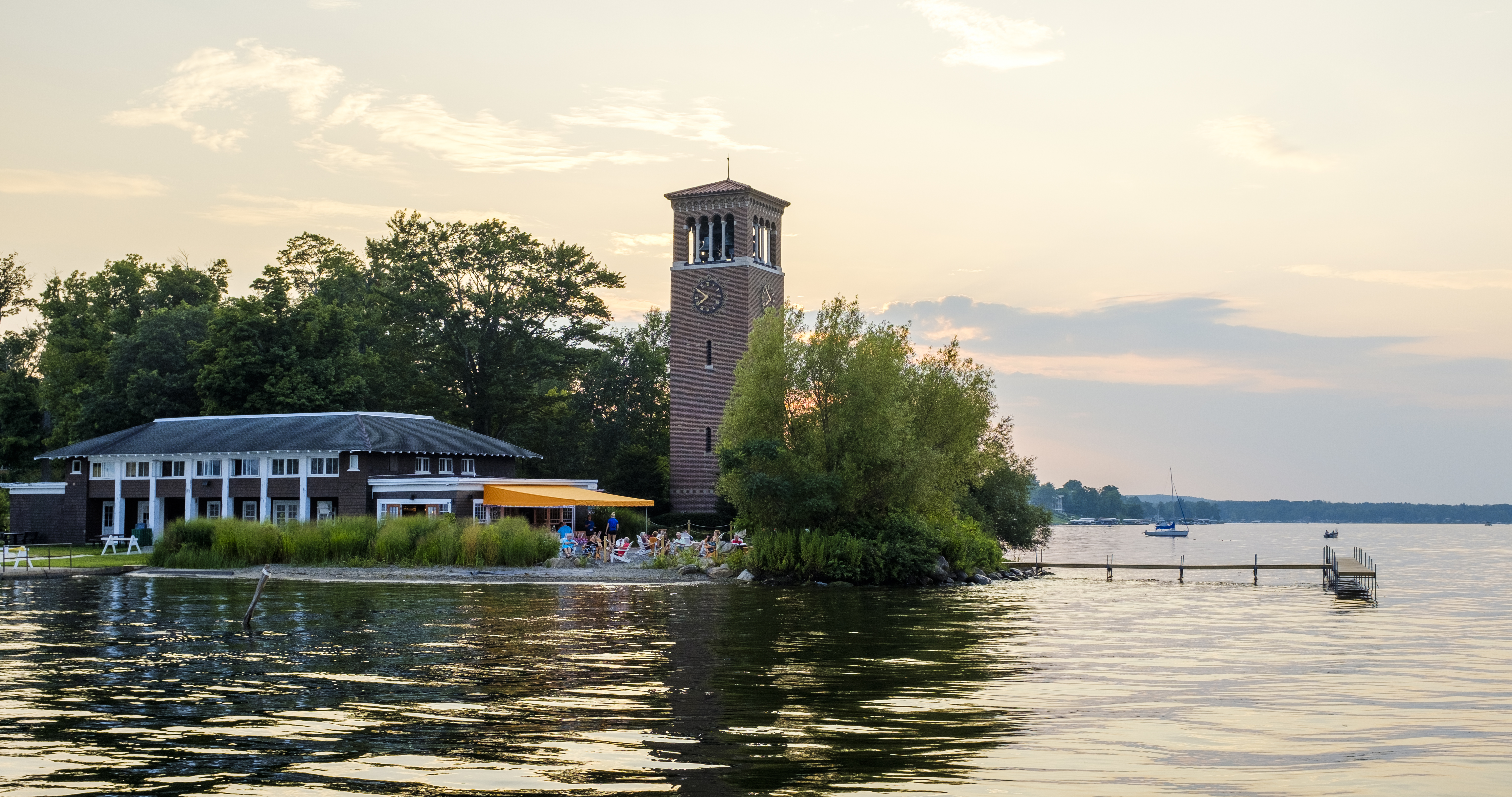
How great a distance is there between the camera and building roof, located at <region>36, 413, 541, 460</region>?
58438 millimetres

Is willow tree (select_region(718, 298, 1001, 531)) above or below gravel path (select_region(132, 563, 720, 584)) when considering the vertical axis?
above

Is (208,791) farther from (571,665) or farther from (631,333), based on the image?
(631,333)

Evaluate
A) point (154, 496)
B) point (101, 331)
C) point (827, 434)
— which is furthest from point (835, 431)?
point (101, 331)

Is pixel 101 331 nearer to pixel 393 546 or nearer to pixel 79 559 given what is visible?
pixel 79 559

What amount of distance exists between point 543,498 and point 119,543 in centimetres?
1931

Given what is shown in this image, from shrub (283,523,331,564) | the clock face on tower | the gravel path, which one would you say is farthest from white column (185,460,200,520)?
the clock face on tower

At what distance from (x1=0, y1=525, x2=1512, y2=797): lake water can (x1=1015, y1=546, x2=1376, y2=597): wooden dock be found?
9.98 m

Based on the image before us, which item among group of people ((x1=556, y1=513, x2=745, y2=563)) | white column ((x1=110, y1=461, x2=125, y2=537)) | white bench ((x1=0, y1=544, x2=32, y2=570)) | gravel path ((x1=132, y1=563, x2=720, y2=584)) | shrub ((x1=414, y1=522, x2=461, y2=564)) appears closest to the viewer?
gravel path ((x1=132, y1=563, x2=720, y2=584))

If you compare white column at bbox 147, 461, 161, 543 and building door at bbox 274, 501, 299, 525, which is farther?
white column at bbox 147, 461, 161, 543

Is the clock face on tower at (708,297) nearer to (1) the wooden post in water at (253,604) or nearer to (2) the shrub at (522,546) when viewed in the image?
(2) the shrub at (522,546)

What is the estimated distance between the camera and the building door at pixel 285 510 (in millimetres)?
59969

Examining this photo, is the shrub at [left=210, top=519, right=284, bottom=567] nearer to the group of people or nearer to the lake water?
the group of people

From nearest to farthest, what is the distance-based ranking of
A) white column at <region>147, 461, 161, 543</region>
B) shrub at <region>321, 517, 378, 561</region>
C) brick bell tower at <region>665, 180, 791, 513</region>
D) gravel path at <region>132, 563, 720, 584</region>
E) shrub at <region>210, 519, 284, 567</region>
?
gravel path at <region>132, 563, 720, 584</region>, shrub at <region>321, 517, 378, 561</region>, shrub at <region>210, 519, 284, 567</region>, white column at <region>147, 461, 161, 543</region>, brick bell tower at <region>665, 180, 791, 513</region>

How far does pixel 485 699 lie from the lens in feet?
64.5
